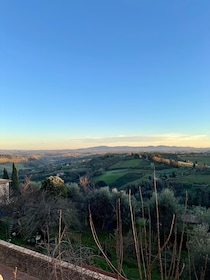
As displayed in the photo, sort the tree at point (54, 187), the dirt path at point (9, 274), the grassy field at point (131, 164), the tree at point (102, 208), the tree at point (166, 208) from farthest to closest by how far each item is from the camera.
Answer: the grassy field at point (131, 164) < the tree at point (54, 187) < the tree at point (102, 208) < the tree at point (166, 208) < the dirt path at point (9, 274)

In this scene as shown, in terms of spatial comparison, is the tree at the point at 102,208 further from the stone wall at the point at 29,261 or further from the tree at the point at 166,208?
the stone wall at the point at 29,261

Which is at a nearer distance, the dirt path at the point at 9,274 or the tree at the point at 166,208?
the dirt path at the point at 9,274

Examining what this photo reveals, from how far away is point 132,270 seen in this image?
38.3ft

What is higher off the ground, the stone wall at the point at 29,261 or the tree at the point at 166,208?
the stone wall at the point at 29,261

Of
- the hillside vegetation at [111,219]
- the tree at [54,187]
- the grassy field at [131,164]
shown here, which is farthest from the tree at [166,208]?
the grassy field at [131,164]

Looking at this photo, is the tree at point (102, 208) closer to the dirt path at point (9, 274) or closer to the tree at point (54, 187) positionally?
the tree at point (54, 187)

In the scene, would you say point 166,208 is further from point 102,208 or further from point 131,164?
point 131,164

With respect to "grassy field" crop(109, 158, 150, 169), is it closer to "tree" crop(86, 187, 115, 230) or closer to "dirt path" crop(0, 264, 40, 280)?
"tree" crop(86, 187, 115, 230)

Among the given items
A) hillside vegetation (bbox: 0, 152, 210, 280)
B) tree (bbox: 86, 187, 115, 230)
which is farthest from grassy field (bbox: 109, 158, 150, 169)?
tree (bbox: 86, 187, 115, 230)

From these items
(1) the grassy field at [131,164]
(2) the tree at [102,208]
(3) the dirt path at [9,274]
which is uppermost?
(1) the grassy field at [131,164]

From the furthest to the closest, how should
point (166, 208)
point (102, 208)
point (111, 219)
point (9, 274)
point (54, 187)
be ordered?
point (54, 187), point (102, 208), point (111, 219), point (166, 208), point (9, 274)

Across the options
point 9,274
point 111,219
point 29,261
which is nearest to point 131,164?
point 111,219

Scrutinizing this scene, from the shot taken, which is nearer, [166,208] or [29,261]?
[29,261]

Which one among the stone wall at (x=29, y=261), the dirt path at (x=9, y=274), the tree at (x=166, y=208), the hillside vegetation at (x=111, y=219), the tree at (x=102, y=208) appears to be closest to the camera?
the stone wall at (x=29, y=261)
